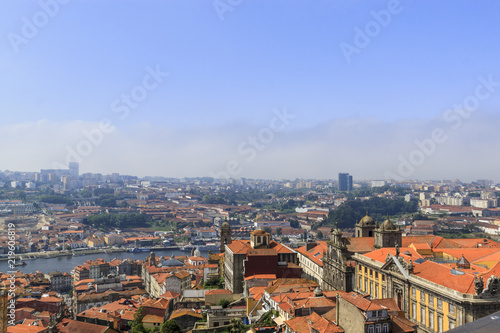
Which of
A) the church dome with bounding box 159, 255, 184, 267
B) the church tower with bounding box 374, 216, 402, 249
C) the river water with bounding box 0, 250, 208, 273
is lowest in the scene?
the river water with bounding box 0, 250, 208, 273

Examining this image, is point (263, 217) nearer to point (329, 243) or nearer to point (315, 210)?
point (315, 210)

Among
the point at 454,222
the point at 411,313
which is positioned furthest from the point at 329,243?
the point at 454,222

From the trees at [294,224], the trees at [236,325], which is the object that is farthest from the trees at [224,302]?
the trees at [294,224]

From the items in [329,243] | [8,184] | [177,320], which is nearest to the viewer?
[177,320]

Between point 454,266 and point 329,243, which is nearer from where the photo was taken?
point 454,266

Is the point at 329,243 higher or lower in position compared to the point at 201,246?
higher

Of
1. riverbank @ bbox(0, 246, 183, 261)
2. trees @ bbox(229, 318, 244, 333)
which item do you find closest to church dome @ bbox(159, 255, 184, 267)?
riverbank @ bbox(0, 246, 183, 261)

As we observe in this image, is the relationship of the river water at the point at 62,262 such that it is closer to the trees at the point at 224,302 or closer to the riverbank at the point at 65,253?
the riverbank at the point at 65,253

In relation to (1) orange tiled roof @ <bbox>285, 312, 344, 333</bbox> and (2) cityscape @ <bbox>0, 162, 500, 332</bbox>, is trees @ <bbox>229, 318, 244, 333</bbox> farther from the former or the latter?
(1) orange tiled roof @ <bbox>285, 312, 344, 333</bbox>
